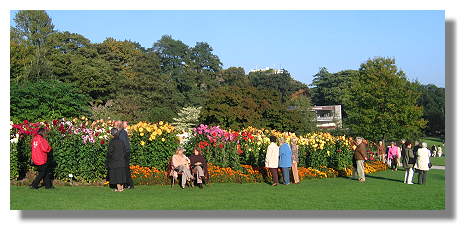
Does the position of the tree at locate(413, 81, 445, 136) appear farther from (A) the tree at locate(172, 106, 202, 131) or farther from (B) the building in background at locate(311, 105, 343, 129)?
(A) the tree at locate(172, 106, 202, 131)

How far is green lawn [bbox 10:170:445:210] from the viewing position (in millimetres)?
12273

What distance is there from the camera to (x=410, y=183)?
1861 centimetres

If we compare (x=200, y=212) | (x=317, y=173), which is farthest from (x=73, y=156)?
(x=317, y=173)

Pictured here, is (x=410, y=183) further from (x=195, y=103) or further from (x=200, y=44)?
(x=200, y=44)

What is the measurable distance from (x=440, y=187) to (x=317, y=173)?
15.8 feet

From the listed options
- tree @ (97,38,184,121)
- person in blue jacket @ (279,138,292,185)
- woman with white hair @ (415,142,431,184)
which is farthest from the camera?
tree @ (97,38,184,121)

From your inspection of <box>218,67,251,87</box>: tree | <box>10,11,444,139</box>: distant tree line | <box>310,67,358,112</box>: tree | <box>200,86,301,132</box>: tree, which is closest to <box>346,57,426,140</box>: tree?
<box>10,11,444,139</box>: distant tree line

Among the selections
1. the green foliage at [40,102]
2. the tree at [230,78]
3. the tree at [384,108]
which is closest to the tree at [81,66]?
the green foliage at [40,102]

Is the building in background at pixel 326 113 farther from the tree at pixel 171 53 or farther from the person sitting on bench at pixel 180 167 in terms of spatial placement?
the person sitting on bench at pixel 180 167

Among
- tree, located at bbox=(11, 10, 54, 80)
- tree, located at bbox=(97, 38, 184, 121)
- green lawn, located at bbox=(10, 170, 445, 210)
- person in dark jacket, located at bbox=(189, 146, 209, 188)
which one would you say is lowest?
green lawn, located at bbox=(10, 170, 445, 210)

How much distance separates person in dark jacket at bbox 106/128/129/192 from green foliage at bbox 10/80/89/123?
1905 centimetres

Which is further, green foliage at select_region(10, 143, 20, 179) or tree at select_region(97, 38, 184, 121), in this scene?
tree at select_region(97, 38, 184, 121)

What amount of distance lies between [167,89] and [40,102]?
34.0 m

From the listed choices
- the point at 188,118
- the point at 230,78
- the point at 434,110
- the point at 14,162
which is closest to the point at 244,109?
the point at 188,118
